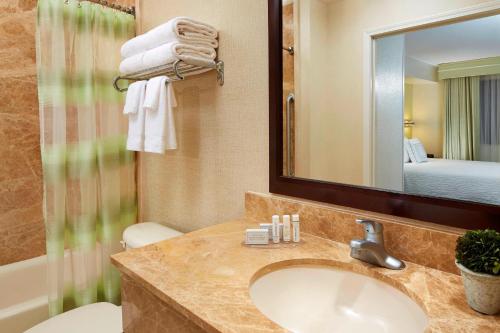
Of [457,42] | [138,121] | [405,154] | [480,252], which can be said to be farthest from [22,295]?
[457,42]

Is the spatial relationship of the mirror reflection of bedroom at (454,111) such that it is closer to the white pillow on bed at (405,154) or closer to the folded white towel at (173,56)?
the white pillow on bed at (405,154)

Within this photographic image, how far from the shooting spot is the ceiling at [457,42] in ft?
2.63

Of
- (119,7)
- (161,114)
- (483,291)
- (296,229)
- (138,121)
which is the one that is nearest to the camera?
(483,291)

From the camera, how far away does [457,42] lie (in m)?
0.86

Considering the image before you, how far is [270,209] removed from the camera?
132cm

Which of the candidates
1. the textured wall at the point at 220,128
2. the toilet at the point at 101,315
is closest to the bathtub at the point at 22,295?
the toilet at the point at 101,315

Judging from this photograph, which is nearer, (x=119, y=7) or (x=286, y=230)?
(x=286, y=230)

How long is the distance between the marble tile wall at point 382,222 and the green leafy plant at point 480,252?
18 cm

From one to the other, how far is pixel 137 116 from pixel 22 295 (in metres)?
1.32

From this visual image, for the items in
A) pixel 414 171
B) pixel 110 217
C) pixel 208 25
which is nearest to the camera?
pixel 414 171

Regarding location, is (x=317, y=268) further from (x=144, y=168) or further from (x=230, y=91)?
(x=144, y=168)

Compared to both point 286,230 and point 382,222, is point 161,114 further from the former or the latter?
point 382,222

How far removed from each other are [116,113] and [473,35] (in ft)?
5.68

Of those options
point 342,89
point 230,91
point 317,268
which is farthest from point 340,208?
point 230,91
